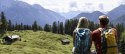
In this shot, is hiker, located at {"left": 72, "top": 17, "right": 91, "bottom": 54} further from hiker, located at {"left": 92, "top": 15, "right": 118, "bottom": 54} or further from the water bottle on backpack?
hiker, located at {"left": 92, "top": 15, "right": 118, "bottom": 54}

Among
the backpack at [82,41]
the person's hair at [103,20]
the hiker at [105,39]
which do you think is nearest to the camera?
the hiker at [105,39]

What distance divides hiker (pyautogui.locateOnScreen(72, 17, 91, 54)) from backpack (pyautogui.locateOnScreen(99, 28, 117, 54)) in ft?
2.53

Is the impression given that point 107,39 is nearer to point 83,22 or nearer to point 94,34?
point 94,34

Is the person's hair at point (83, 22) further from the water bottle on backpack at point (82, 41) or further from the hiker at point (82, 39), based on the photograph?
the water bottle on backpack at point (82, 41)

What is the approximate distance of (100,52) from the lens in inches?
647

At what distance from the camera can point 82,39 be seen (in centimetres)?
1723

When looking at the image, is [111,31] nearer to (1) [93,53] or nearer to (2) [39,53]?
(1) [93,53]

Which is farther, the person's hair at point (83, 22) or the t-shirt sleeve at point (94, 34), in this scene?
the person's hair at point (83, 22)

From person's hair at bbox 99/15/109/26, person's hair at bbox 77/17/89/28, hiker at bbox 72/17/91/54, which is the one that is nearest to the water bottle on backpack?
hiker at bbox 72/17/91/54

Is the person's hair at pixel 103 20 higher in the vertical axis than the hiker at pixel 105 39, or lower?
higher

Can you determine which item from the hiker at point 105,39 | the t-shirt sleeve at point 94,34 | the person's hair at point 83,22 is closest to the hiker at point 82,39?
the person's hair at point 83,22

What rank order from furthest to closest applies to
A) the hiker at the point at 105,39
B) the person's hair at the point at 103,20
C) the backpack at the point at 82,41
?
the backpack at the point at 82,41 → the person's hair at the point at 103,20 → the hiker at the point at 105,39

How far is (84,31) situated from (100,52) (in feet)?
5.06

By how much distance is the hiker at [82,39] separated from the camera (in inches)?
666
